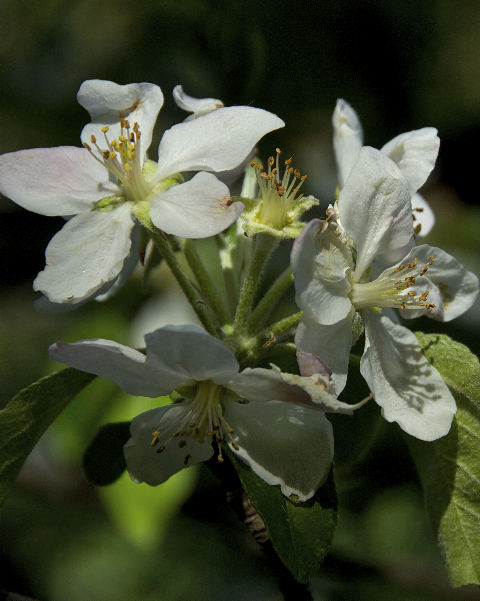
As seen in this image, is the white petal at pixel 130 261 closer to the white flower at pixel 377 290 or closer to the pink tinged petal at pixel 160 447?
the pink tinged petal at pixel 160 447

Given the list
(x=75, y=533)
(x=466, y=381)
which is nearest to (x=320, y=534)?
(x=466, y=381)

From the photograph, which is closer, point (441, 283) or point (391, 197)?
point (391, 197)

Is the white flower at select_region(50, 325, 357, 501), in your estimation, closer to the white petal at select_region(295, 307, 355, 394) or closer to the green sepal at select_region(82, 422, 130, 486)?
the white petal at select_region(295, 307, 355, 394)

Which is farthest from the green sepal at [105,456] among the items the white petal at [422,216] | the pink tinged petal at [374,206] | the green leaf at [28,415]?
the white petal at [422,216]

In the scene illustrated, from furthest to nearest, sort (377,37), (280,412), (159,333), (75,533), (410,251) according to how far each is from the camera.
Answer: (377,37) → (75,533) → (410,251) → (280,412) → (159,333)

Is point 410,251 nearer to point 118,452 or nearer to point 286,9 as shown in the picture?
point 118,452

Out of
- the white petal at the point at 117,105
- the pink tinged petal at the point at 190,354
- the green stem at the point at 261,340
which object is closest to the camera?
the pink tinged petal at the point at 190,354

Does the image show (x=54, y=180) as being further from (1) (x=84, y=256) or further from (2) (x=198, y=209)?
(2) (x=198, y=209)
